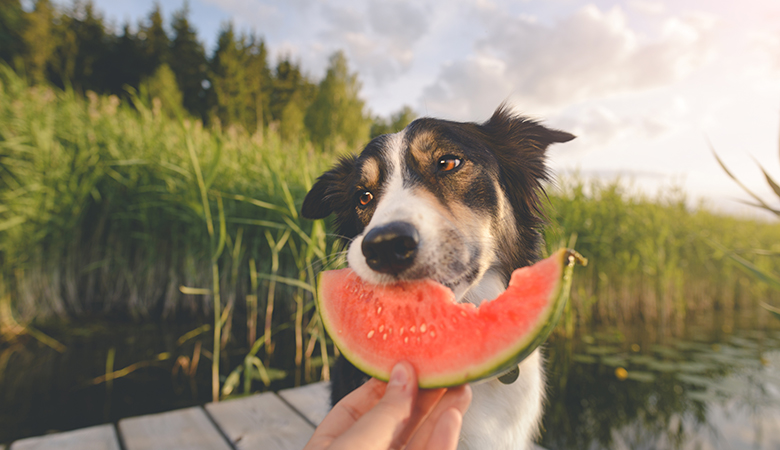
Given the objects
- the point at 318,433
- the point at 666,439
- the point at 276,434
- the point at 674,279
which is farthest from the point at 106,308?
the point at 674,279

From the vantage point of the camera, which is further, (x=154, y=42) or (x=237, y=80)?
(x=154, y=42)

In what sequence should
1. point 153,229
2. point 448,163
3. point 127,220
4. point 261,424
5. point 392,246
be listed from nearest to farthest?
1. point 392,246
2. point 448,163
3. point 261,424
4. point 153,229
5. point 127,220

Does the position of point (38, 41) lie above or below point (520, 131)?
above

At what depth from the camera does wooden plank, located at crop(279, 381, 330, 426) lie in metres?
2.46

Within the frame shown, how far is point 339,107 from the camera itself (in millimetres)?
28562

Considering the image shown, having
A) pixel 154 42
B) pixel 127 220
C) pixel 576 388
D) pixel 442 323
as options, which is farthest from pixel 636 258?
pixel 154 42

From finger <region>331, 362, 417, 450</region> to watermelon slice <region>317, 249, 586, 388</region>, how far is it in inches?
2.3

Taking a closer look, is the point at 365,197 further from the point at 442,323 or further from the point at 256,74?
the point at 256,74

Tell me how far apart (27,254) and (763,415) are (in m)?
8.40

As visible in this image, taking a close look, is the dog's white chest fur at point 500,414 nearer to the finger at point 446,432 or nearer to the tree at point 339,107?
the finger at point 446,432

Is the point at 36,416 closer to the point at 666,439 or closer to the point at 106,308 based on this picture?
the point at 106,308

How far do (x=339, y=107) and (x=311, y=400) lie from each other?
28.0 m

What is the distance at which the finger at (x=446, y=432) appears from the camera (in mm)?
831

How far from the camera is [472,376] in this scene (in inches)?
39.7
